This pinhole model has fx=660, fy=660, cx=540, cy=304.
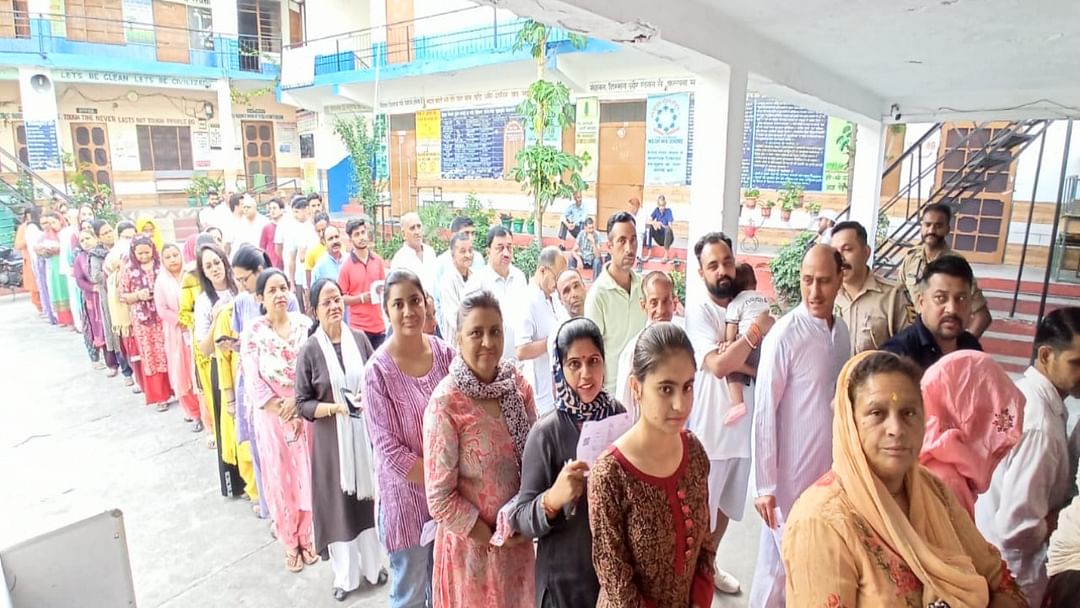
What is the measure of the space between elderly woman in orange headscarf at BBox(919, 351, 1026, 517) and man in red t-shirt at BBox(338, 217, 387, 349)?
3.77 m

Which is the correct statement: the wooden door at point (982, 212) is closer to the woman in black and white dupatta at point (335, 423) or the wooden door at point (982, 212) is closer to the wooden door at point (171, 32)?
the woman in black and white dupatta at point (335, 423)

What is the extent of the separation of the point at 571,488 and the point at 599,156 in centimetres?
1005

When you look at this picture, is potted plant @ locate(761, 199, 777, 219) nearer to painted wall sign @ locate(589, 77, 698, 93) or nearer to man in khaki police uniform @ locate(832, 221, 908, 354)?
painted wall sign @ locate(589, 77, 698, 93)

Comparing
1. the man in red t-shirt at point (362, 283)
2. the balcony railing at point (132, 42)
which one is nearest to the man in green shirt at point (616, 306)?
the man in red t-shirt at point (362, 283)

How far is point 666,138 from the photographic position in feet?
34.1

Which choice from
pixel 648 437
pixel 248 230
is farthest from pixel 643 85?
pixel 648 437

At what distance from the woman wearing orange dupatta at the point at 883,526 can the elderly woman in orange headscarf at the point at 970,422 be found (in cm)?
40

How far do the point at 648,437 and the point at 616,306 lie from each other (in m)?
1.67

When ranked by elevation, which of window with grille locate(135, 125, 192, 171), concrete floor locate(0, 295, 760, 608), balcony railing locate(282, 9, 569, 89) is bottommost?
concrete floor locate(0, 295, 760, 608)

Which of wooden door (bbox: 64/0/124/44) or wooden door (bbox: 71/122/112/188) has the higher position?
wooden door (bbox: 64/0/124/44)

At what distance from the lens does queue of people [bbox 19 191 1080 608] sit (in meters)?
1.55

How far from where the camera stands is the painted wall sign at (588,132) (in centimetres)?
1114

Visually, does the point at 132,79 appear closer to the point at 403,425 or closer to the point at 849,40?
the point at 849,40

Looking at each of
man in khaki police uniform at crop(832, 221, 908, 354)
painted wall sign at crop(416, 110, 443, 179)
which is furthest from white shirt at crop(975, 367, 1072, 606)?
painted wall sign at crop(416, 110, 443, 179)
